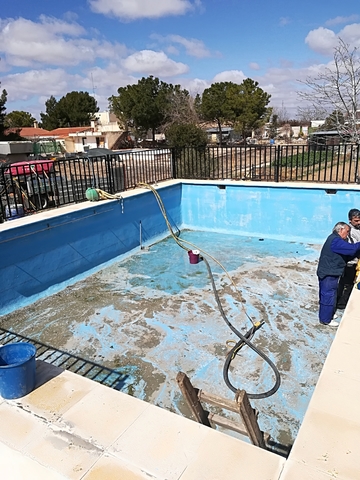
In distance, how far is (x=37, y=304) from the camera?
212 inches

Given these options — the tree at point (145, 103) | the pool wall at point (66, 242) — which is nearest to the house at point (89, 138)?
the tree at point (145, 103)

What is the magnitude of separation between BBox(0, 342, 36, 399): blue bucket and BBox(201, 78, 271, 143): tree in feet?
102

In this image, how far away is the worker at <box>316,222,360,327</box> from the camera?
4.01 metres

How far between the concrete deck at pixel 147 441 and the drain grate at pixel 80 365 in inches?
43.5

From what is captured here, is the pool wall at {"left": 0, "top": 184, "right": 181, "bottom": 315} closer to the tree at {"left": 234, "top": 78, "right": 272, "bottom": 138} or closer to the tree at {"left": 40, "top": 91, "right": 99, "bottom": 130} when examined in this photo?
the tree at {"left": 234, "top": 78, "right": 272, "bottom": 138}

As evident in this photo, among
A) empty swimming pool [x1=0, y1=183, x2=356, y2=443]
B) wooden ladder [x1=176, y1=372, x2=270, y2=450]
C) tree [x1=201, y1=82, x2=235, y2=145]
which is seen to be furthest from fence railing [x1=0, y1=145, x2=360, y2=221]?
tree [x1=201, y1=82, x2=235, y2=145]

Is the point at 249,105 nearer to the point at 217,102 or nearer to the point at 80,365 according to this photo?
the point at 217,102

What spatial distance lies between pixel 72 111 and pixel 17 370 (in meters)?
48.8

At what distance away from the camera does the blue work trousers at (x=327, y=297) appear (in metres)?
4.24

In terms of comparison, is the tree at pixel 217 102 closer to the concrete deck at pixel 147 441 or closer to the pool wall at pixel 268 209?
the pool wall at pixel 268 209

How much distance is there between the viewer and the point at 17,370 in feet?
7.79

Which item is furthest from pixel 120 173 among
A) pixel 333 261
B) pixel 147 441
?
pixel 147 441

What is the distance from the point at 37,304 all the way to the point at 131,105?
106ft

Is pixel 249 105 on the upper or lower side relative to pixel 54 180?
upper
